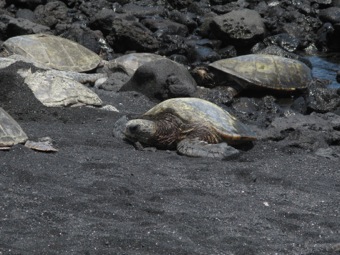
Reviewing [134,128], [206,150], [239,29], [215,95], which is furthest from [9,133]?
[239,29]

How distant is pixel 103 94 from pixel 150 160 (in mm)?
3679

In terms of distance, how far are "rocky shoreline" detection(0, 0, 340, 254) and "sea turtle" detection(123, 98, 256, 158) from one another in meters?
0.16

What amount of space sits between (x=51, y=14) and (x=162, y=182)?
12.4 metres

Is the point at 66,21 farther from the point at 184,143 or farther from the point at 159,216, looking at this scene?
the point at 159,216

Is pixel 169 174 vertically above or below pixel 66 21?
above

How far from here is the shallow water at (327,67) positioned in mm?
13720

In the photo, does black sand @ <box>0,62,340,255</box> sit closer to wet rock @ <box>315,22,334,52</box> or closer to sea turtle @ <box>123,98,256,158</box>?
sea turtle @ <box>123,98,256,158</box>

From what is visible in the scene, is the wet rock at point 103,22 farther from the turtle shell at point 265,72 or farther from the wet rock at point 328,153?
the wet rock at point 328,153

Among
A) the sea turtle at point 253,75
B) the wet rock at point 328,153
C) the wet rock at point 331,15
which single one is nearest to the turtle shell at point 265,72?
the sea turtle at point 253,75

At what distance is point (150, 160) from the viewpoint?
6.18 m

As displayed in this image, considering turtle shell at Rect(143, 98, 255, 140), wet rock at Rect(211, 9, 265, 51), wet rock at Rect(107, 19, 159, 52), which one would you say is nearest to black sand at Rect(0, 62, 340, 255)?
turtle shell at Rect(143, 98, 255, 140)

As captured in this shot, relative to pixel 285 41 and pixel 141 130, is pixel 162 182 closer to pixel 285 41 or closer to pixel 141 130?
pixel 141 130

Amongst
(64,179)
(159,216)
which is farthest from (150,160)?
(159,216)

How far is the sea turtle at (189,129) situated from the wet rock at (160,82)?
2.65 meters
